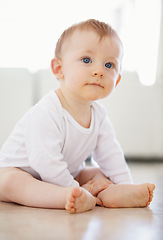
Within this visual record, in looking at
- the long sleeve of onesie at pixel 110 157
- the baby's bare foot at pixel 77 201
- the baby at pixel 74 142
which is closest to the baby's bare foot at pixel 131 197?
the baby at pixel 74 142

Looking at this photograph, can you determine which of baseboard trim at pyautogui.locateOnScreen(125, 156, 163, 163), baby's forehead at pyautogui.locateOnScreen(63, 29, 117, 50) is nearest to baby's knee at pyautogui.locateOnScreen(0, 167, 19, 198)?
baby's forehead at pyautogui.locateOnScreen(63, 29, 117, 50)

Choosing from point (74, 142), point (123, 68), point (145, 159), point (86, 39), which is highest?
point (86, 39)

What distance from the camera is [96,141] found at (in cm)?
113

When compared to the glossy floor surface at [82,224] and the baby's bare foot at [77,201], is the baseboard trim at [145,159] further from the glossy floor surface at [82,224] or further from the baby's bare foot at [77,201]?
the baby's bare foot at [77,201]

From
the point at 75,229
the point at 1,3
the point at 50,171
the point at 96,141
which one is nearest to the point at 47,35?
the point at 1,3

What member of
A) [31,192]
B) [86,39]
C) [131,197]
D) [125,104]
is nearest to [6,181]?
[31,192]

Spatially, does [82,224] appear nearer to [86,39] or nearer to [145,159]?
[86,39]

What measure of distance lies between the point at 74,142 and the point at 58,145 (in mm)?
90

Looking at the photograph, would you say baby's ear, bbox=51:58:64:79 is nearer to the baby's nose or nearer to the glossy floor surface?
the baby's nose

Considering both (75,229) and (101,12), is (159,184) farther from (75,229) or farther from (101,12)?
(101,12)

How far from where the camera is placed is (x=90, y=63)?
39.5 inches

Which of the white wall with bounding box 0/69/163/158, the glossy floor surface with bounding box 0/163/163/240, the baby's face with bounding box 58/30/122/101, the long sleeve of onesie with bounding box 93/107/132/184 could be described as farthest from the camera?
the white wall with bounding box 0/69/163/158

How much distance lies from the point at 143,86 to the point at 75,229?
164cm

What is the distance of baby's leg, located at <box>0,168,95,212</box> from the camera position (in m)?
0.84
